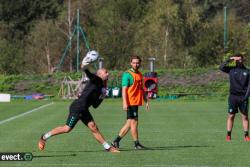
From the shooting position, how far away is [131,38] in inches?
2825

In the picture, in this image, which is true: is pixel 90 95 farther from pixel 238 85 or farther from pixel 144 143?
pixel 238 85

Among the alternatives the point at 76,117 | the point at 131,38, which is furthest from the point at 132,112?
the point at 131,38

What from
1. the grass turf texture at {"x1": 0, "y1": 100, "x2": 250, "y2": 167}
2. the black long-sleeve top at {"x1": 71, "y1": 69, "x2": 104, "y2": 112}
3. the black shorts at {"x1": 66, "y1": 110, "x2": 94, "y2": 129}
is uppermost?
the black long-sleeve top at {"x1": 71, "y1": 69, "x2": 104, "y2": 112}

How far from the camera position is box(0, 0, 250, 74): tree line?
69.2 metres

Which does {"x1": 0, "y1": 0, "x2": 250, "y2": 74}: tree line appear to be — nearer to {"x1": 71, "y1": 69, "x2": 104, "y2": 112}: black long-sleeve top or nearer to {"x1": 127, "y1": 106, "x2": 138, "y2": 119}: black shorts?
{"x1": 127, "y1": 106, "x2": 138, "y2": 119}: black shorts

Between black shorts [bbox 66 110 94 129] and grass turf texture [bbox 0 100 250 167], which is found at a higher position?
black shorts [bbox 66 110 94 129]

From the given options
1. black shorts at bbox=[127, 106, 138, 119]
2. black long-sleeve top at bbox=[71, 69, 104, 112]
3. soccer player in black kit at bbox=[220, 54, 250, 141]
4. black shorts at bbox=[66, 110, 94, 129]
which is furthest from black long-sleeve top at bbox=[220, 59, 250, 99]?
black shorts at bbox=[66, 110, 94, 129]

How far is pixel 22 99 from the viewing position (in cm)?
4962

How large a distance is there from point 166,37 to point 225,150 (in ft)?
184

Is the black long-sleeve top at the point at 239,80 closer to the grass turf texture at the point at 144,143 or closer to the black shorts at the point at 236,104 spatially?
the black shorts at the point at 236,104

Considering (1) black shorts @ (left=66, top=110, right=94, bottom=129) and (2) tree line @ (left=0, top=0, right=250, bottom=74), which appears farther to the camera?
(2) tree line @ (left=0, top=0, right=250, bottom=74)

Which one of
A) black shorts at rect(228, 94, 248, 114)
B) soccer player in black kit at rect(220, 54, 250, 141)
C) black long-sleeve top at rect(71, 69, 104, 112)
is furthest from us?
black shorts at rect(228, 94, 248, 114)

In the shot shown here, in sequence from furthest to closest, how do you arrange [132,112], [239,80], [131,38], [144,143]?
[131,38], [239,80], [144,143], [132,112]

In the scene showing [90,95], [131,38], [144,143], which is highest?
[131,38]
